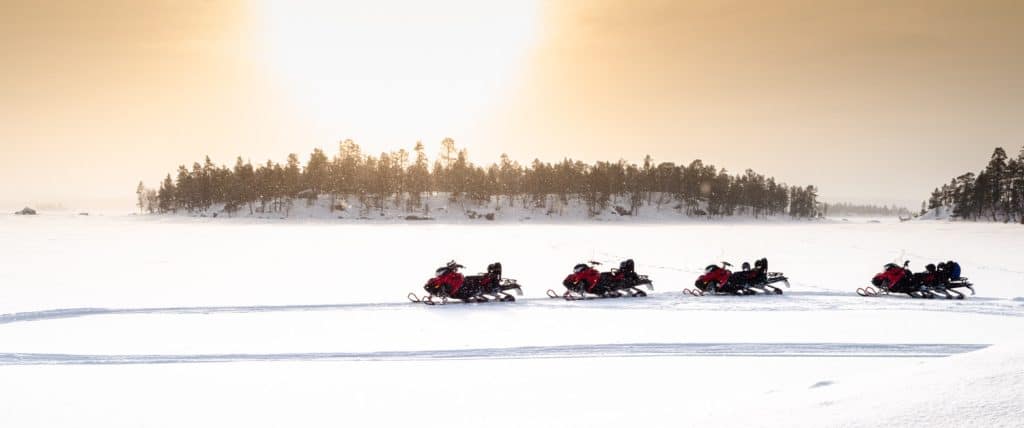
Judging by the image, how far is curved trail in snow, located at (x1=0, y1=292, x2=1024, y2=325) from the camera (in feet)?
47.0

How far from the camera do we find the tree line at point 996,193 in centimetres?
9669

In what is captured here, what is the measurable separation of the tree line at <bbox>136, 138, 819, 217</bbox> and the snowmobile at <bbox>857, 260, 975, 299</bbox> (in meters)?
98.1

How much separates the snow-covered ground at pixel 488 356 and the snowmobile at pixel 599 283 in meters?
0.80

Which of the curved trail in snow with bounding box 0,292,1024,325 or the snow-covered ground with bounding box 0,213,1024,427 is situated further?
the curved trail in snow with bounding box 0,292,1024,325

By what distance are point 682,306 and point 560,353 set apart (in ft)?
20.4

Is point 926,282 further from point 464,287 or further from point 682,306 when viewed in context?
point 464,287

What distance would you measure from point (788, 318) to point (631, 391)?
24.1 ft

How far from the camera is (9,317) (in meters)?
13.5

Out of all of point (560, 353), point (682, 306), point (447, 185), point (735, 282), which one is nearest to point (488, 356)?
point (560, 353)

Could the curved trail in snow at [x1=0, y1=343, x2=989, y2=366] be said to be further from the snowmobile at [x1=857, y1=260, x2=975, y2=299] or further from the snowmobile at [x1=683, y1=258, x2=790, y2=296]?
the snowmobile at [x1=857, y1=260, x2=975, y2=299]

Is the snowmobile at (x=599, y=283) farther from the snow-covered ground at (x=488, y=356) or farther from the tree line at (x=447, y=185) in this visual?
the tree line at (x=447, y=185)

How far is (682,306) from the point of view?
15.4 metres

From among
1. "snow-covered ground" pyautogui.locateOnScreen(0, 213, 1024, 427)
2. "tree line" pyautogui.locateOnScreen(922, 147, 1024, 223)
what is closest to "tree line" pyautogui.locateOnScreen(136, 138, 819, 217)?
"tree line" pyautogui.locateOnScreen(922, 147, 1024, 223)

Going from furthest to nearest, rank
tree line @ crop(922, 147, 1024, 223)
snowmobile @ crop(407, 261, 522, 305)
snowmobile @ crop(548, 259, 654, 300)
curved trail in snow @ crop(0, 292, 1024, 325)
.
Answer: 1. tree line @ crop(922, 147, 1024, 223)
2. snowmobile @ crop(548, 259, 654, 300)
3. snowmobile @ crop(407, 261, 522, 305)
4. curved trail in snow @ crop(0, 292, 1024, 325)
